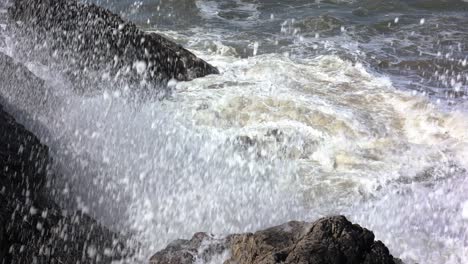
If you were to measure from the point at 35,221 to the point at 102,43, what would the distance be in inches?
186

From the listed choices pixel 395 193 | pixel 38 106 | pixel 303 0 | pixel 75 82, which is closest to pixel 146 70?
pixel 75 82

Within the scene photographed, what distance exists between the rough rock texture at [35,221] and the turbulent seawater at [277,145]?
338 mm

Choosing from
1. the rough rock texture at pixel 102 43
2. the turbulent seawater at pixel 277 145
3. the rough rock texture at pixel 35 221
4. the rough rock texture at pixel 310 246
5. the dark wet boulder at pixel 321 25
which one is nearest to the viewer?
the rough rock texture at pixel 310 246

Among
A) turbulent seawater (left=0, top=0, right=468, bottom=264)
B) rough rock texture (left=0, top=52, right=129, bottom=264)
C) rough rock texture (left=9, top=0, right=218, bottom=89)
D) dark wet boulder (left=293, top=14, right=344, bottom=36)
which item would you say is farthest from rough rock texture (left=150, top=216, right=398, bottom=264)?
dark wet boulder (left=293, top=14, right=344, bottom=36)

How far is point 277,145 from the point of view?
21.6 ft

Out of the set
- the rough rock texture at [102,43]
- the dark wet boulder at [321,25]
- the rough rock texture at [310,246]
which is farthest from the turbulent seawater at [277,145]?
the dark wet boulder at [321,25]

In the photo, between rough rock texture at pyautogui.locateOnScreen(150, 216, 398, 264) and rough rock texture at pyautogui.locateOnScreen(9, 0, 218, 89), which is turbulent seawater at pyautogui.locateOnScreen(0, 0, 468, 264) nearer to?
rough rock texture at pyautogui.locateOnScreen(9, 0, 218, 89)

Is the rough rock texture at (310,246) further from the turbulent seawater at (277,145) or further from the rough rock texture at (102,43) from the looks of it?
the rough rock texture at (102,43)

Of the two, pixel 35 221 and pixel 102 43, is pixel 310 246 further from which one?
pixel 102 43

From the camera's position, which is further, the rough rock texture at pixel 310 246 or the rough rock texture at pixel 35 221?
the rough rock texture at pixel 35 221

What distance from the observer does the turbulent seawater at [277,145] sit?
16.3ft

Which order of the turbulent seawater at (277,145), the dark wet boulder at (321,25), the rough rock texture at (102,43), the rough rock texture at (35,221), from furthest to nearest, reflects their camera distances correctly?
the dark wet boulder at (321,25) → the rough rock texture at (102,43) → the turbulent seawater at (277,145) → the rough rock texture at (35,221)

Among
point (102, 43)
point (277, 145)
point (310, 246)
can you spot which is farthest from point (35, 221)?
point (102, 43)

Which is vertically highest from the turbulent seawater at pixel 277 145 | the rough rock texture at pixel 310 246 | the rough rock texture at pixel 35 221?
the rough rock texture at pixel 310 246
